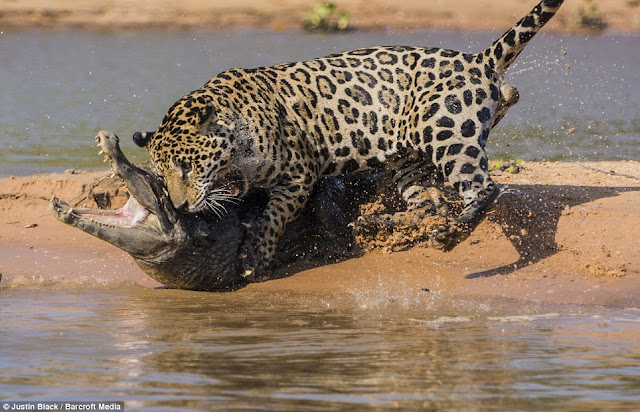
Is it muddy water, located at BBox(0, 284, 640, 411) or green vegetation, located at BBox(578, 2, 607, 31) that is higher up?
muddy water, located at BBox(0, 284, 640, 411)

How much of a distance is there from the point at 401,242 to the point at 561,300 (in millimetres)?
1528

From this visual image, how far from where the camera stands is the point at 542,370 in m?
5.75

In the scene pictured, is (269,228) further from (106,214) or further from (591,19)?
(591,19)

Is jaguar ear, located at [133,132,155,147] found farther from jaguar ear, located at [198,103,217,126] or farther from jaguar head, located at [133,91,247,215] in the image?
jaguar ear, located at [198,103,217,126]

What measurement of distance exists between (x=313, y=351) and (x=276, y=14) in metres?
22.1

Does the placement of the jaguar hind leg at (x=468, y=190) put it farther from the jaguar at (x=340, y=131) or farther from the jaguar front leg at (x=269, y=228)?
the jaguar front leg at (x=269, y=228)

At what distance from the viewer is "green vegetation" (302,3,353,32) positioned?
25.9 m

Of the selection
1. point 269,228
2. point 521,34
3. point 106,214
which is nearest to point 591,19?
point 521,34

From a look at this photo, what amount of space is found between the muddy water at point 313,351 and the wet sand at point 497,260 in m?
0.32

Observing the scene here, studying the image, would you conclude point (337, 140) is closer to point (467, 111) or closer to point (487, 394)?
point (467, 111)

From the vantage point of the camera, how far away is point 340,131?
8797 millimetres

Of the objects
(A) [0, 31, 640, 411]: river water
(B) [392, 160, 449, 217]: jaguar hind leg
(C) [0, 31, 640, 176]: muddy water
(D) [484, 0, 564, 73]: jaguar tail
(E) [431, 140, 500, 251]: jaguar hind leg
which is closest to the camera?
(A) [0, 31, 640, 411]: river water

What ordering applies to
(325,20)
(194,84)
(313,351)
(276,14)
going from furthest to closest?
A: (276,14) → (325,20) → (194,84) → (313,351)

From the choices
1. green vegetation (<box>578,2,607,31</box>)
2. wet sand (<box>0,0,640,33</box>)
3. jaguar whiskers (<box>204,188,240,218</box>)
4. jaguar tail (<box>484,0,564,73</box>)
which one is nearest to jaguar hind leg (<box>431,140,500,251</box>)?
jaguar tail (<box>484,0,564,73</box>)
